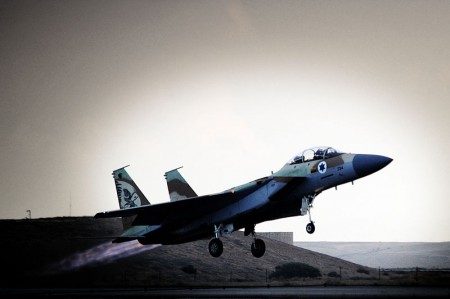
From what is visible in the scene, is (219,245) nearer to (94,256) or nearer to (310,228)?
(310,228)

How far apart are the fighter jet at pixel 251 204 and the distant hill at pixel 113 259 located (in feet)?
10.8

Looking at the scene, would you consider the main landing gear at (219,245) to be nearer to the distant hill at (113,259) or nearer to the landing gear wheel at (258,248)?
the landing gear wheel at (258,248)

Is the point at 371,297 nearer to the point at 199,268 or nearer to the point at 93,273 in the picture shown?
the point at 93,273

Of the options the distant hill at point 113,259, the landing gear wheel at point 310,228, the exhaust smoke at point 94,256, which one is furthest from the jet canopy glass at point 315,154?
the exhaust smoke at point 94,256

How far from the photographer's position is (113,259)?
45.2 m

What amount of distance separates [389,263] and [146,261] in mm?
148153

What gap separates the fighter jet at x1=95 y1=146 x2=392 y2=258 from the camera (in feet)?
93.8

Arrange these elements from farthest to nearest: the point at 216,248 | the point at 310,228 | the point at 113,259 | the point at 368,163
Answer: the point at 113,259 < the point at 216,248 < the point at 310,228 < the point at 368,163

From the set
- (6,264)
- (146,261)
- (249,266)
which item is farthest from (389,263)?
(6,264)

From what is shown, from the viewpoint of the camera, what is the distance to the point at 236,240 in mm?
80812

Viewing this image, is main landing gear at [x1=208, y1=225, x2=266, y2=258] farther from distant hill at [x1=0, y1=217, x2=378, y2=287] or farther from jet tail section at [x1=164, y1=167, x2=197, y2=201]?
distant hill at [x1=0, y1=217, x2=378, y2=287]

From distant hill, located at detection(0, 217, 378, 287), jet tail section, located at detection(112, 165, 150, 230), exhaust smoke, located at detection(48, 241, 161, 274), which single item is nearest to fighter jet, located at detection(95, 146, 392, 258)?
jet tail section, located at detection(112, 165, 150, 230)

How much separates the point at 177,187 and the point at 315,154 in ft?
37.4

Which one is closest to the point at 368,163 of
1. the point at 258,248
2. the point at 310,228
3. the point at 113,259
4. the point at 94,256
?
the point at 310,228
